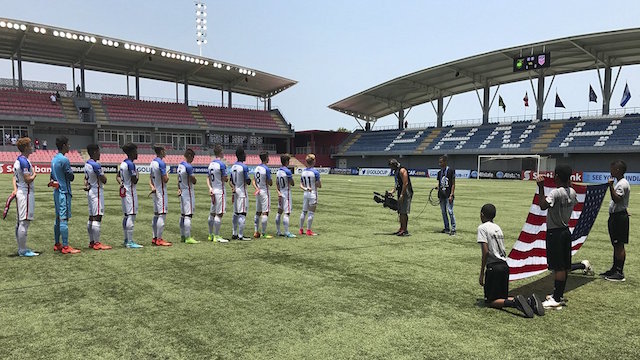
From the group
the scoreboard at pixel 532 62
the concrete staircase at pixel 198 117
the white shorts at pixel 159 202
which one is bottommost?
the white shorts at pixel 159 202

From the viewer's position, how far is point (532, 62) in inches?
1857

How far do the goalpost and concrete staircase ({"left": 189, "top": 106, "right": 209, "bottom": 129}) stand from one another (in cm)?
3982

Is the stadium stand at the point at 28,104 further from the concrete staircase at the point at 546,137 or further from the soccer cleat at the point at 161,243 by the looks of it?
the concrete staircase at the point at 546,137

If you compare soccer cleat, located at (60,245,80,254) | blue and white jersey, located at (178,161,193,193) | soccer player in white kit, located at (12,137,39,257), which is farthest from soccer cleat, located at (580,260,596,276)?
soccer player in white kit, located at (12,137,39,257)

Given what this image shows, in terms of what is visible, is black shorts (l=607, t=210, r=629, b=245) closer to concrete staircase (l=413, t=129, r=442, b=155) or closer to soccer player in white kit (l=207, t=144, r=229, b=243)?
soccer player in white kit (l=207, t=144, r=229, b=243)

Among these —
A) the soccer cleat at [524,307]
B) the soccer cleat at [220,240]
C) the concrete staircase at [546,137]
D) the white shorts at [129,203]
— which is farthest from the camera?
the concrete staircase at [546,137]

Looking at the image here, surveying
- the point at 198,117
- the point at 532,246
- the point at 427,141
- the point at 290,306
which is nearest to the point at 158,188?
the point at 290,306

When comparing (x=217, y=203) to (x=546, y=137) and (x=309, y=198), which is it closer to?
(x=309, y=198)

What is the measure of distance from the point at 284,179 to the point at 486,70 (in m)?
52.4

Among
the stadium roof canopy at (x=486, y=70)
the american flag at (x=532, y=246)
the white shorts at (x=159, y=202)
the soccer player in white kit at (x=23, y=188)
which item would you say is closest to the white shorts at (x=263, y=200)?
the white shorts at (x=159, y=202)

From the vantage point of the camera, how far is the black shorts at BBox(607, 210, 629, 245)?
6797 millimetres

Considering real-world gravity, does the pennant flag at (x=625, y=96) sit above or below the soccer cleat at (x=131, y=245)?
above

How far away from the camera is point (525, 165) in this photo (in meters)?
50.4

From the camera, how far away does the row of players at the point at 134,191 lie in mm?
7996
